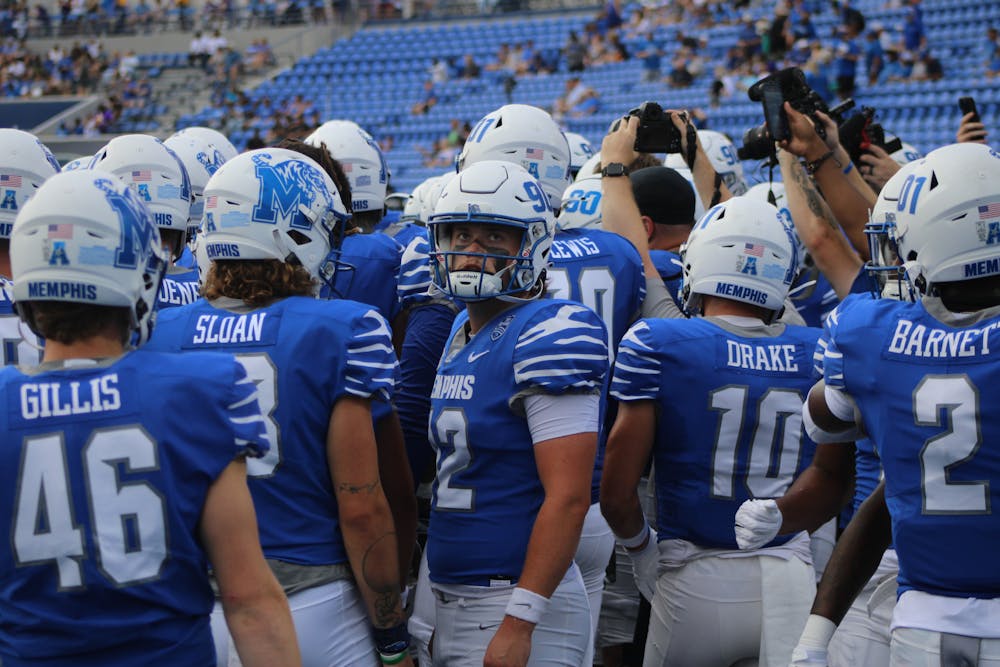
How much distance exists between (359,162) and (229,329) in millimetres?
2382

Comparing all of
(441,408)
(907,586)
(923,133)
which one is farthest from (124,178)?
(923,133)

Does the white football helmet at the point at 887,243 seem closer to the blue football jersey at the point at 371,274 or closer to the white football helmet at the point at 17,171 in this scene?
the blue football jersey at the point at 371,274

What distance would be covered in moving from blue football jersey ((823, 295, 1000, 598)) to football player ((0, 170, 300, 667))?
54.2 inches

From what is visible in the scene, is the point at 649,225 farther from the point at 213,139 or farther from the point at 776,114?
the point at 213,139

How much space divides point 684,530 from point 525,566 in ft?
2.59

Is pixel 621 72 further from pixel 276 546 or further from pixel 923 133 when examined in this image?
pixel 276 546

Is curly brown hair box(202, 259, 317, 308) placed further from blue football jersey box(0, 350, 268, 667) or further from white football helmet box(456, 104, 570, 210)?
white football helmet box(456, 104, 570, 210)

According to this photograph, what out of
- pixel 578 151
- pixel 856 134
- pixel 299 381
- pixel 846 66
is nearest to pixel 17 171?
pixel 299 381

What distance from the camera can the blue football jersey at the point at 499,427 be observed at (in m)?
2.96

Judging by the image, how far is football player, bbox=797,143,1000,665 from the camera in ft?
8.46

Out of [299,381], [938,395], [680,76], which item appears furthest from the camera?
[680,76]

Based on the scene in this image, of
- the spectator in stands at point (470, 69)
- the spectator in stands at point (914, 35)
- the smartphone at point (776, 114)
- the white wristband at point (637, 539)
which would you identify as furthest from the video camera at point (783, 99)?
the spectator in stands at point (470, 69)

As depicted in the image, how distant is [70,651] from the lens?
7.07 feet

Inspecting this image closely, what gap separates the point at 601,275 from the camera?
396 centimetres
